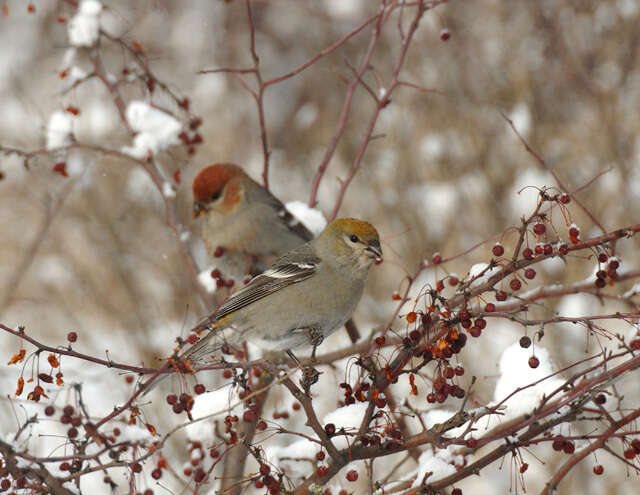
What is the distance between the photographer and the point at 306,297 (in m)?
3.78

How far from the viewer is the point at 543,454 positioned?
6891 millimetres

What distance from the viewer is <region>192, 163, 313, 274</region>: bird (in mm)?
5070

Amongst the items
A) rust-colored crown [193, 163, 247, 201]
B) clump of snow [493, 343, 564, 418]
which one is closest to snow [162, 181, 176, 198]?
rust-colored crown [193, 163, 247, 201]

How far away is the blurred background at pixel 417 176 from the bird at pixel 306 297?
5.71ft

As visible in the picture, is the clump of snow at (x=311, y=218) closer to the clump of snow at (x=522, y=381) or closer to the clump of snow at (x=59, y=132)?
the clump of snow at (x=59, y=132)

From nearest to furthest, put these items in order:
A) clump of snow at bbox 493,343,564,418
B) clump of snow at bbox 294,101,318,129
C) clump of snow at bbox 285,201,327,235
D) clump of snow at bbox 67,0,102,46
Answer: clump of snow at bbox 493,343,564,418
clump of snow at bbox 67,0,102,46
clump of snow at bbox 285,201,327,235
clump of snow at bbox 294,101,318,129

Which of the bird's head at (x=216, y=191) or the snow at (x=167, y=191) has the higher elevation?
the bird's head at (x=216, y=191)

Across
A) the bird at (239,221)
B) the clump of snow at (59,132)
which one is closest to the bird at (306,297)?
the bird at (239,221)

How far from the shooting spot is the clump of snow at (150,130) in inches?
164

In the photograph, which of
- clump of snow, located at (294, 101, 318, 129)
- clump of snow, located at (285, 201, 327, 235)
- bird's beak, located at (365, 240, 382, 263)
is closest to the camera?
bird's beak, located at (365, 240, 382, 263)

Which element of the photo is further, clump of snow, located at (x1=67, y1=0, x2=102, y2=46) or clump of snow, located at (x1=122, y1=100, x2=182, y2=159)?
clump of snow, located at (x1=122, y1=100, x2=182, y2=159)

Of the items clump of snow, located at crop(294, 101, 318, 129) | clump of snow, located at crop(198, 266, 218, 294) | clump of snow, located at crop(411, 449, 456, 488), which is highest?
clump of snow, located at crop(294, 101, 318, 129)

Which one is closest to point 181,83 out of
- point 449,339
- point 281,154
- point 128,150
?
point 281,154

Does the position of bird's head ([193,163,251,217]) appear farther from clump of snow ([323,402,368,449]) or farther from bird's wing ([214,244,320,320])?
clump of snow ([323,402,368,449])
